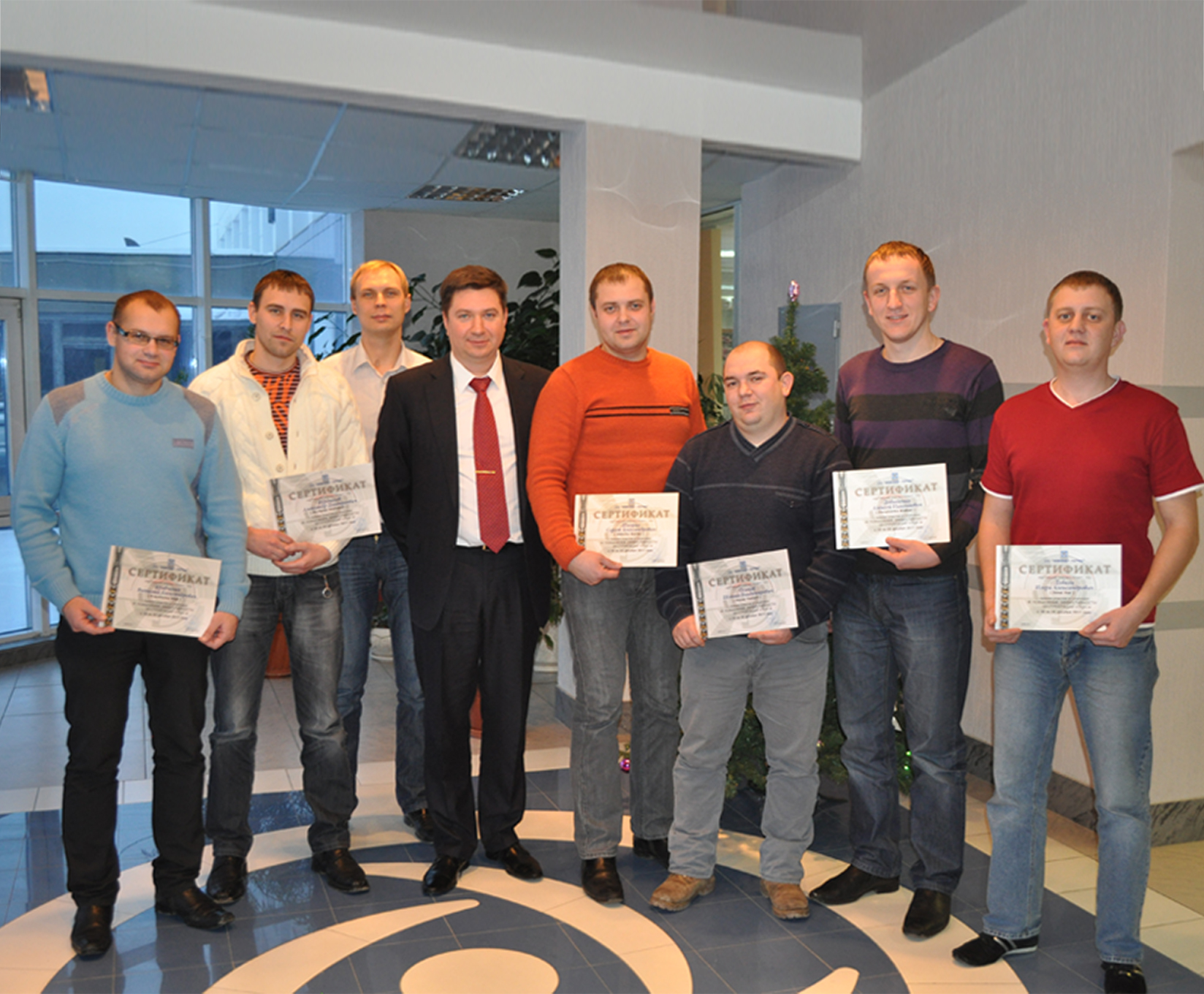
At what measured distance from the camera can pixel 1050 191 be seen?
12.5 ft

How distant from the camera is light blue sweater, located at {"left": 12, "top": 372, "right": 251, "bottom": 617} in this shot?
2.69m

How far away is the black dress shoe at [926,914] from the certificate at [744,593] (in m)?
0.87

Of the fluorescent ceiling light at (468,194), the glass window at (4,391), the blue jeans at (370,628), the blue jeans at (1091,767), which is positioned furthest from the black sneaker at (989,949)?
the glass window at (4,391)

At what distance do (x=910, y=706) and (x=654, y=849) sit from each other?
3.21ft

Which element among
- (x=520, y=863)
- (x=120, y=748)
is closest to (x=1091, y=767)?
(x=520, y=863)

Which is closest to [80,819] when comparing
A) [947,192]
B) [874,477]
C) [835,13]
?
[874,477]

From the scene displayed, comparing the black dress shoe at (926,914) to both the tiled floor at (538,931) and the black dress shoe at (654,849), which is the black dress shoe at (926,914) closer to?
the tiled floor at (538,931)

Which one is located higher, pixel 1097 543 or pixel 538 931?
pixel 1097 543

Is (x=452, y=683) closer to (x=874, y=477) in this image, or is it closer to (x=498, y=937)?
(x=498, y=937)

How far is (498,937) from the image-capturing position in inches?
113

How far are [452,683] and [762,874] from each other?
1042 mm

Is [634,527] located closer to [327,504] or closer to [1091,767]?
[327,504]

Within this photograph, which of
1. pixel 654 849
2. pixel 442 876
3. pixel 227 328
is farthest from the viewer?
pixel 227 328

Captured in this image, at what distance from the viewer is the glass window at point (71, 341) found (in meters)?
6.64
